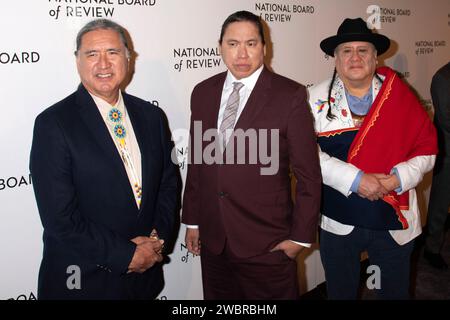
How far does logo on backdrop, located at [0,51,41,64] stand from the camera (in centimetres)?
183

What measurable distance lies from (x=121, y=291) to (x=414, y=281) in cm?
272

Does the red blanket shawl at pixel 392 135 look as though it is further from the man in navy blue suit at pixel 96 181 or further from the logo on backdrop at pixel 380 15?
the logo on backdrop at pixel 380 15

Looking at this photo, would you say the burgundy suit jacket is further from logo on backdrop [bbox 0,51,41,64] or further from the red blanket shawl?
logo on backdrop [bbox 0,51,41,64]

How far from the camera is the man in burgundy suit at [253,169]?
1.87 m

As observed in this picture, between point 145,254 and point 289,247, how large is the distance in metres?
0.66

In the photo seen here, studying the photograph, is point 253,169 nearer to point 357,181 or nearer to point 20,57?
point 357,181

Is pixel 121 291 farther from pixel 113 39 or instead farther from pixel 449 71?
pixel 449 71

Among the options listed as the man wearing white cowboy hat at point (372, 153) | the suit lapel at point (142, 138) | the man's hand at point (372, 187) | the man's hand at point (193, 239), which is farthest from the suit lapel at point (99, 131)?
the man's hand at point (372, 187)

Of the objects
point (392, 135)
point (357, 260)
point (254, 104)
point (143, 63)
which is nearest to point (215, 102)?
point (254, 104)

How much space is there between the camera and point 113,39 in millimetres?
1705

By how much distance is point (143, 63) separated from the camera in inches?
90.7

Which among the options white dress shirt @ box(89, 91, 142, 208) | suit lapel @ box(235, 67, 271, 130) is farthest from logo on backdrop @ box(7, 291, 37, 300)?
suit lapel @ box(235, 67, 271, 130)

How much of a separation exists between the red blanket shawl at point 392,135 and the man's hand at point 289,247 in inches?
21.8

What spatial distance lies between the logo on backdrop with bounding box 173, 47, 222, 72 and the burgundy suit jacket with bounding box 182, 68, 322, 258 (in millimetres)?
516
